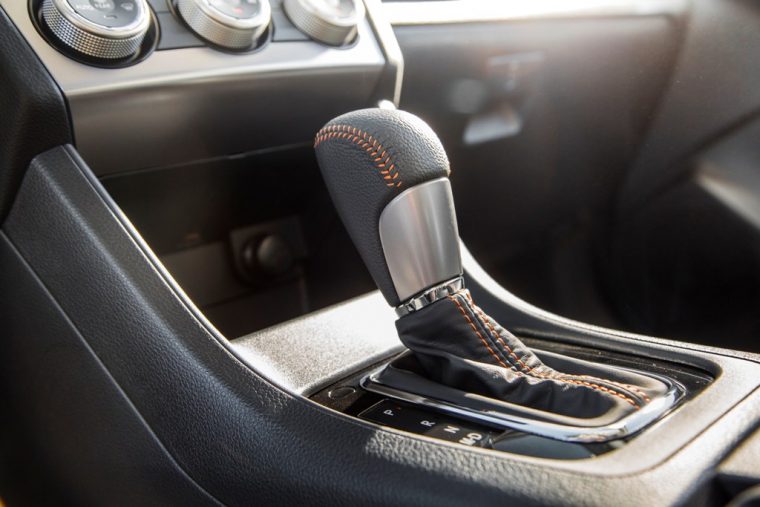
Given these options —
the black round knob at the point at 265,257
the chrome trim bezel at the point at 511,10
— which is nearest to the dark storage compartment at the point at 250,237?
the black round knob at the point at 265,257

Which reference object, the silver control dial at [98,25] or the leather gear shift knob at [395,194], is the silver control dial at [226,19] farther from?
the leather gear shift knob at [395,194]

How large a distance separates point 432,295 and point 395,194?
8 cm

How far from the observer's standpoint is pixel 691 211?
49.1 inches

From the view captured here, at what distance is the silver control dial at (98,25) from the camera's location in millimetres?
580

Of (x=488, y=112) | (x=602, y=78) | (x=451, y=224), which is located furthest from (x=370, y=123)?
(x=602, y=78)

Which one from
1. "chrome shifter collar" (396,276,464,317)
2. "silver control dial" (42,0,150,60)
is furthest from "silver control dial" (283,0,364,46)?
"chrome shifter collar" (396,276,464,317)

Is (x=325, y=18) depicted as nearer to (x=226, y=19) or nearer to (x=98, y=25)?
(x=226, y=19)

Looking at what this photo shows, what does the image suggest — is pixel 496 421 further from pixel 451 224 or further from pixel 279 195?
pixel 279 195

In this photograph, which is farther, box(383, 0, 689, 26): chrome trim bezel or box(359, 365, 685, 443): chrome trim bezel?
box(383, 0, 689, 26): chrome trim bezel

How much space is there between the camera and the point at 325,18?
2.38 ft

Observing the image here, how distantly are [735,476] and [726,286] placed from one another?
0.81m

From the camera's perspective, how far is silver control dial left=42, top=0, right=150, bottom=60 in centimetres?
58

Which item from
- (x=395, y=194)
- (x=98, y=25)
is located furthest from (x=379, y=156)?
(x=98, y=25)

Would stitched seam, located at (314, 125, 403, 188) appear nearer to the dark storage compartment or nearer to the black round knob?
the dark storage compartment
